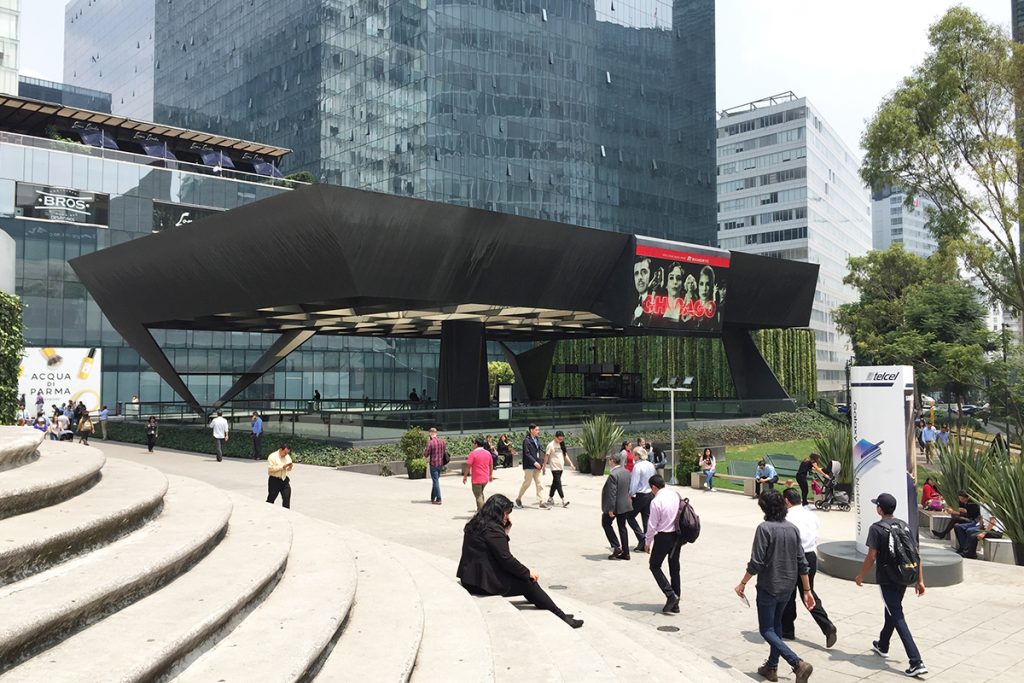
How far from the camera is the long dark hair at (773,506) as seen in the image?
25.4 ft

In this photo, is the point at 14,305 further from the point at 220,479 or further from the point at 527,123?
the point at 527,123

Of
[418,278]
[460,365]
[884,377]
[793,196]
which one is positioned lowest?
[884,377]

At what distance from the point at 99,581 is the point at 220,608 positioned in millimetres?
761

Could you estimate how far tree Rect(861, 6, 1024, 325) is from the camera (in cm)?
2438

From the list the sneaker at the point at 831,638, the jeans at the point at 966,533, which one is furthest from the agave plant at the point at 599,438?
the sneaker at the point at 831,638

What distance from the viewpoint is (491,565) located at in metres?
8.19

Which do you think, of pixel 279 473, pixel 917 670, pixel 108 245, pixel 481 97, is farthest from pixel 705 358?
pixel 917 670

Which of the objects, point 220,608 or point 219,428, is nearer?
point 220,608

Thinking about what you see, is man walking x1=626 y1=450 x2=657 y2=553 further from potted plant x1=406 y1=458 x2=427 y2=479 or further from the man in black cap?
potted plant x1=406 y1=458 x2=427 y2=479

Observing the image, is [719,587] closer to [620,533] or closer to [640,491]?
[620,533]

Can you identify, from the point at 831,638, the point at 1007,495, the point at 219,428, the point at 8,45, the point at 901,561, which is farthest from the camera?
the point at 8,45

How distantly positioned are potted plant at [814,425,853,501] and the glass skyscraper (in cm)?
5587

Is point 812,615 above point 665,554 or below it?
below

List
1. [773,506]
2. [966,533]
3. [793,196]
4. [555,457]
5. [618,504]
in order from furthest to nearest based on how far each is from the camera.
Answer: [793,196]
[555,457]
[966,533]
[618,504]
[773,506]
